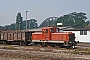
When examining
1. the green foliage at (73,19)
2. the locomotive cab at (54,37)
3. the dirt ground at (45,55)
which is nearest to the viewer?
the dirt ground at (45,55)

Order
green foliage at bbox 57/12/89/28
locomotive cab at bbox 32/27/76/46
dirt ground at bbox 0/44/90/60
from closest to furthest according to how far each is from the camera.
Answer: dirt ground at bbox 0/44/90/60, locomotive cab at bbox 32/27/76/46, green foliage at bbox 57/12/89/28

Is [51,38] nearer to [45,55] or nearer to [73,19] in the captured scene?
[45,55]

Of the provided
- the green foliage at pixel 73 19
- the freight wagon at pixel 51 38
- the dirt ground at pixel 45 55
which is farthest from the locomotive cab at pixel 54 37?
the green foliage at pixel 73 19

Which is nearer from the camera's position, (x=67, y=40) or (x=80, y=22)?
(x=67, y=40)

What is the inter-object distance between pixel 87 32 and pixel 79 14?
116m

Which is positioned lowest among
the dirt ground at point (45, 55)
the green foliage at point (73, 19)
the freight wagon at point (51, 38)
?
the dirt ground at point (45, 55)

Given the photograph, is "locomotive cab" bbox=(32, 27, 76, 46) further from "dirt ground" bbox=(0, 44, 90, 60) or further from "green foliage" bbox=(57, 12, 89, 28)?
"green foliage" bbox=(57, 12, 89, 28)

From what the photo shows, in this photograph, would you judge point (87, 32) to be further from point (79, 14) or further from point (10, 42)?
point (79, 14)

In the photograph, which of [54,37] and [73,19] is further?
[73,19]

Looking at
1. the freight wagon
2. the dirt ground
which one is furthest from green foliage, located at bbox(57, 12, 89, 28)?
the dirt ground

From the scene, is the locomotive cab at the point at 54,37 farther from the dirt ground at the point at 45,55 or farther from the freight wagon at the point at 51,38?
the dirt ground at the point at 45,55

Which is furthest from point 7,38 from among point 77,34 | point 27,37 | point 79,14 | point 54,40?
point 79,14

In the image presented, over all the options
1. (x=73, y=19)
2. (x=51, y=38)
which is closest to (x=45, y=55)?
(x=51, y=38)

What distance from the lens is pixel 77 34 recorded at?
51188 millimetres
